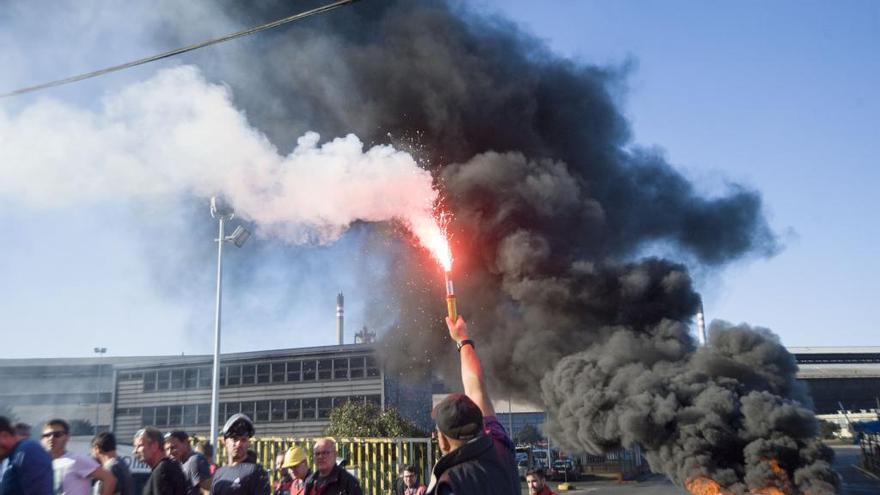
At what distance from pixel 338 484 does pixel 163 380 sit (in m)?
37.7

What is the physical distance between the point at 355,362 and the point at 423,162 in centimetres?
1695

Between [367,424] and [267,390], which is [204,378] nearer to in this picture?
[267,390]

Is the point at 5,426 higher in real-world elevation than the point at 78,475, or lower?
higher

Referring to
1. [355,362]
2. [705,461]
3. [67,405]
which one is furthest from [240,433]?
[67,405]

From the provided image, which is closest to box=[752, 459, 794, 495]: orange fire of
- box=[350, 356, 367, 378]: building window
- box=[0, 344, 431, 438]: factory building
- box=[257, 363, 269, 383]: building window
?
box=[0, 344, 431, 438]: factory building

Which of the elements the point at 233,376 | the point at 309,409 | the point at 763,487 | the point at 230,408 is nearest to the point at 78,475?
the point at 763,487

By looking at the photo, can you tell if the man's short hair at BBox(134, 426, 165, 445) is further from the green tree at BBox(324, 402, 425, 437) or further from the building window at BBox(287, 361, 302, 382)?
the building window at BBox(287, 361, 302, 382)

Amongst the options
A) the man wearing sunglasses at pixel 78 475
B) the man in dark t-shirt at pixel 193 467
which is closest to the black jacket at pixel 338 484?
the man in dark t-shirt at pixel 193 467

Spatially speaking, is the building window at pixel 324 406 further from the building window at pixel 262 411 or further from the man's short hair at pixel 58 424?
the man's short hair at pixel 58 424

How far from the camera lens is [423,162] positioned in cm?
2409

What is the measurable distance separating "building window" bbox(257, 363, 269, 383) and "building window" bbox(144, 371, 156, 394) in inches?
244

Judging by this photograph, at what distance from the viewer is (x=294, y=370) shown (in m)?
38.5

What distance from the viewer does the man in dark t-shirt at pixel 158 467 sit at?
17.3ft

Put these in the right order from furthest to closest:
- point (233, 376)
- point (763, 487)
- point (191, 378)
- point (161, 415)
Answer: point (233, 376)
point (161, 415)
point (191, 378)
point (763, 487)
